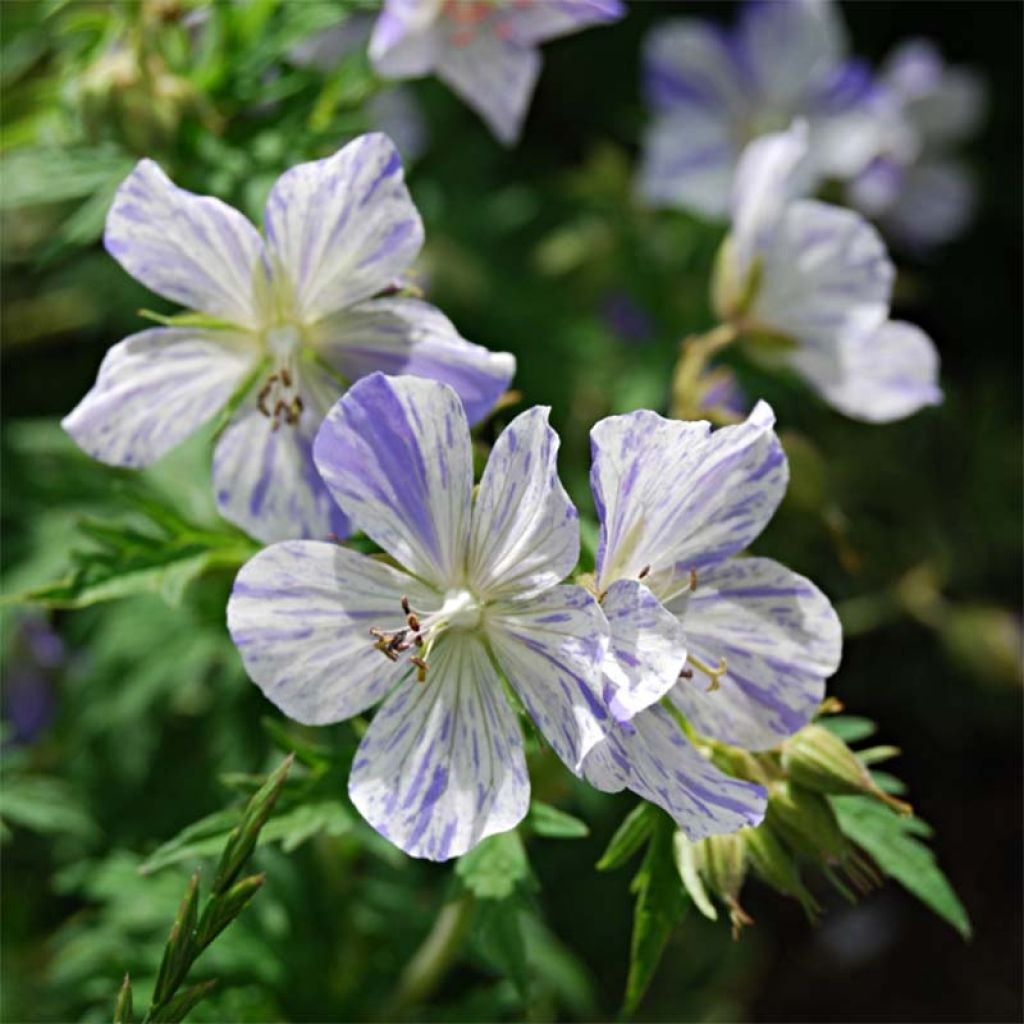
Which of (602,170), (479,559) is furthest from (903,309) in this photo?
(479,559)

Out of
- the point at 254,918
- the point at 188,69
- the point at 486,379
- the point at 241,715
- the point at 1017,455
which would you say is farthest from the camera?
the point at 1017,455

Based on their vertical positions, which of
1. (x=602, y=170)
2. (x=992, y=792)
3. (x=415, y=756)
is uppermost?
(x=415, y=756)

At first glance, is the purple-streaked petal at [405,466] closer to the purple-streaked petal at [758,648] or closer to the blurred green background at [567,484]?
the purple-streaked petal at [758,648]

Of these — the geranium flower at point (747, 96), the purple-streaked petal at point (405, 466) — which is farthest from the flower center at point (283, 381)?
the geranium flower at point (747, 96)

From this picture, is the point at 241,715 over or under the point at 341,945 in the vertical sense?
over

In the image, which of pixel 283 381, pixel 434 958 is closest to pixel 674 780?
pixel 283 381

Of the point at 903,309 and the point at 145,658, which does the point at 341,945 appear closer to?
the point at 145,658

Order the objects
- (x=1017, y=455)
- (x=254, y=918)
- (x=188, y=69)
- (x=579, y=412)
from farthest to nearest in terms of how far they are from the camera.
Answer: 1. (x=1017, y=455)
2. (x=579, y=412)
3. (x=254, y=918)
4. (x=188, y=69)

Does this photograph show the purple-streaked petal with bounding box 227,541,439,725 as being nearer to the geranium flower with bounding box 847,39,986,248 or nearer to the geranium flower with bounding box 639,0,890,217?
the geranium flower with bounding box 639,0,890,217
